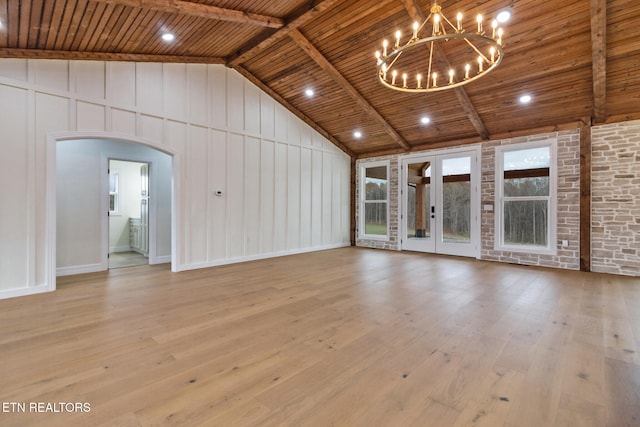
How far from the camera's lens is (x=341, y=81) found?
5.92 metres

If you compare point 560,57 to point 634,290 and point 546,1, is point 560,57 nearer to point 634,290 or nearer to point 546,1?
point 546,1

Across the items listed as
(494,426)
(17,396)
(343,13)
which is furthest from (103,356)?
(343,13)

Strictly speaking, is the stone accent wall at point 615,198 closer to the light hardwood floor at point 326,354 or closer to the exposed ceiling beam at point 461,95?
the light hardwood floor at point 326,354

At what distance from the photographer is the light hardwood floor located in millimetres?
1689

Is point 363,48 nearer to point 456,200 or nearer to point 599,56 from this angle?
point 599,56

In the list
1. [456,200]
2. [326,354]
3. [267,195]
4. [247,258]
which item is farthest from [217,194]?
[456,200]

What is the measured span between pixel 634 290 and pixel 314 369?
4.98 m

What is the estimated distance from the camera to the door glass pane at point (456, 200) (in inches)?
274

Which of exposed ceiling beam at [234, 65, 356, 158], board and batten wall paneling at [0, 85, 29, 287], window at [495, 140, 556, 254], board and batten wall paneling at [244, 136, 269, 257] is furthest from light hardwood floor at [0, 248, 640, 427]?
exposed ceiling beam at [234, 65, 356, 158]

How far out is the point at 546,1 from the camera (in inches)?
149

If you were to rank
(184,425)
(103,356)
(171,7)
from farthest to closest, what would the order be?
(171,7) → (103,356) → (184,425)

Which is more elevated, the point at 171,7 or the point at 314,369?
the point at 171,7

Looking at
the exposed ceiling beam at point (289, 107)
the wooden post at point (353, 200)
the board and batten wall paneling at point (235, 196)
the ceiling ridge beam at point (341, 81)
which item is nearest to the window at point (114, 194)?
the board and batten wall paneling at point (235, 196)

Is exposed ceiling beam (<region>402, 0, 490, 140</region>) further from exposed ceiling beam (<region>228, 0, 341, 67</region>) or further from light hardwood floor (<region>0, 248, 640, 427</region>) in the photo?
light hardwood floor (<region>0, 248, 640, 427</region>)
